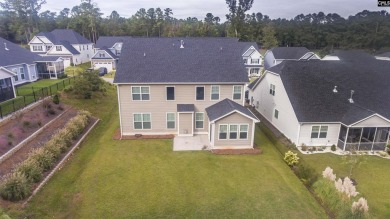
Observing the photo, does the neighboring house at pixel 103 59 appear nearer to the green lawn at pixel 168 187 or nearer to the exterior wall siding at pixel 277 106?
the exterior wall siding at pixel 277 106

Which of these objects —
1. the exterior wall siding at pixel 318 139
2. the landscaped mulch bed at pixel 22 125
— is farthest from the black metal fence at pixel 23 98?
the exterior wall siding at pixel 318 139

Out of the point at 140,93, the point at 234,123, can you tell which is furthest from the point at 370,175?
the point at 140,93

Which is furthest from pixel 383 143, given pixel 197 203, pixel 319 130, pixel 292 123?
pixel 197 203

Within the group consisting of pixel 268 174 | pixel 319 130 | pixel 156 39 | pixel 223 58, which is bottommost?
pixel 268 174

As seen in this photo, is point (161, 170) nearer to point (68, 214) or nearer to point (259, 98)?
point (68, 214)

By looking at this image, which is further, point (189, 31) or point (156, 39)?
point (189, 31)

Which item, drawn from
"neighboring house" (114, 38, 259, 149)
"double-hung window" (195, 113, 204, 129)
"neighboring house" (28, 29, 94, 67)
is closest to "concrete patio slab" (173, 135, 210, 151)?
"neighboring house" (114, 38, 259, 149)

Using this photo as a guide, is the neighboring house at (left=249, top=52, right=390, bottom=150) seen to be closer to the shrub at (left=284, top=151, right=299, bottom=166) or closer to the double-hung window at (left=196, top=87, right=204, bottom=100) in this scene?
the shrub at (left=284, top=151, right=299, bottom=166)
